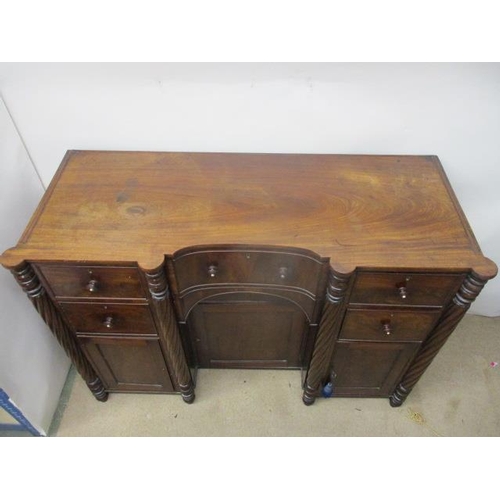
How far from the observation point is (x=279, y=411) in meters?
1.42

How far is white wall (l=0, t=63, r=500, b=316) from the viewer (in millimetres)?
1003

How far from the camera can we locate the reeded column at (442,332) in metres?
0.91

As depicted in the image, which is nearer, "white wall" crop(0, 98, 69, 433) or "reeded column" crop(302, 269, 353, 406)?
"reeded column" crop(302, 269, 353, 406)

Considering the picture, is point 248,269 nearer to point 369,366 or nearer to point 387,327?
point 387,327

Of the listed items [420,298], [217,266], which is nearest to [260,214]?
[217,266]

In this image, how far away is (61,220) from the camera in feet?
3.15

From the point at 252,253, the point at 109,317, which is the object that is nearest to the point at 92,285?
the point at 109,317

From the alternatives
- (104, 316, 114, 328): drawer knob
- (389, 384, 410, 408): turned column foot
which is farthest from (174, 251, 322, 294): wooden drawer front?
(389, 384, 410, 408): turned column foot

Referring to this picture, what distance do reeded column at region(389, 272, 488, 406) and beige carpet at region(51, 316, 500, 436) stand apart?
4.6 inches

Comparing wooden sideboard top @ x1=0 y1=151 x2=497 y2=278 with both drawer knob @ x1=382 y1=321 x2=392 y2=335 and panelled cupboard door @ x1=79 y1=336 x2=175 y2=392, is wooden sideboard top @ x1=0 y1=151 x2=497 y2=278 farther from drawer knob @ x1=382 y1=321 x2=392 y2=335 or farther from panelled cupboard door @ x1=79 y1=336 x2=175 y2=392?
panelled cupboard door @ x1=79 y1=336 x2=175 y2=392

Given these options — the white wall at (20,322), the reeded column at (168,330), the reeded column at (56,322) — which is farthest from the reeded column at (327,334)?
the white wall at (20,322)
